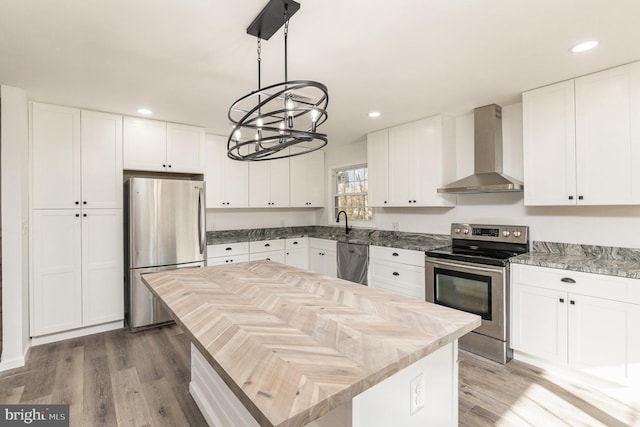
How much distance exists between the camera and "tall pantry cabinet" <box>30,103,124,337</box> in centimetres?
302

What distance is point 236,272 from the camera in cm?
231

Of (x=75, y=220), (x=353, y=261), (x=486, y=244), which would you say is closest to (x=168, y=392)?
(x=75, y=220)

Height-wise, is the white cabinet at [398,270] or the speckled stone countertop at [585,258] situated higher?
the speckled stone countertop at [585,258]

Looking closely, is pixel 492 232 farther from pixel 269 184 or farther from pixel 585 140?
pixel 269 184

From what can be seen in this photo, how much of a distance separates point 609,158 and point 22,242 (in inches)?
189

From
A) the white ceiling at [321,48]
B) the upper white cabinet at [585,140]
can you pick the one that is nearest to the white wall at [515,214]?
the upper white cabinet at [585,140]

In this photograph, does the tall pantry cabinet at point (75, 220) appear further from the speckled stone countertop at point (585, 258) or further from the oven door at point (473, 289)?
the speckled stone countertop at point (585, 258)

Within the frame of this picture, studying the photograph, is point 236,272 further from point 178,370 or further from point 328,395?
point 328,395

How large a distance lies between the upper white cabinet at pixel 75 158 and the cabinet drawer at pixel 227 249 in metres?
1.14

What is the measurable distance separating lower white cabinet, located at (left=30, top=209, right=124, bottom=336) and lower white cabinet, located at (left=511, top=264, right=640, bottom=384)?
13.0 feet

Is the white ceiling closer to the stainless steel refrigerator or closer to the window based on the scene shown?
the stainless steel refrigerator

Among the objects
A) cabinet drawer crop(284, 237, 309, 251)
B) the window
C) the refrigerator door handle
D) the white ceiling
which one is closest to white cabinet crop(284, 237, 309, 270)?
cabinet drawer crop(284, 237, 309, 251)

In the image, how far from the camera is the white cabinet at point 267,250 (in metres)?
4.38

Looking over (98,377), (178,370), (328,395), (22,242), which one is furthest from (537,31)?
(22,242)
